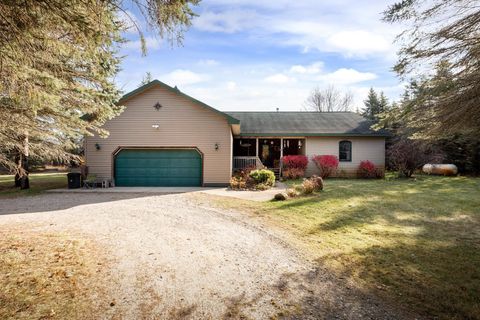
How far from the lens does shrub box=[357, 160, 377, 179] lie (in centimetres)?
1677

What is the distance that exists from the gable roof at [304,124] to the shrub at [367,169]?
1895 mm

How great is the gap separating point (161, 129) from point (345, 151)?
1196 cm

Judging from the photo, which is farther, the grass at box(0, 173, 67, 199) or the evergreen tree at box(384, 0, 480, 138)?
the grass at box(0, 173, 67, 199)

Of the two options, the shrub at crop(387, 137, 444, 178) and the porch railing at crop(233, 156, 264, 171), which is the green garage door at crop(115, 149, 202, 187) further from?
the shrub at crop(387, 137, 444, 178)

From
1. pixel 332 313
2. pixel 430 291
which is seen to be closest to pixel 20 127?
pixel 332 313

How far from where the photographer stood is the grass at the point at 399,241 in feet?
11.6

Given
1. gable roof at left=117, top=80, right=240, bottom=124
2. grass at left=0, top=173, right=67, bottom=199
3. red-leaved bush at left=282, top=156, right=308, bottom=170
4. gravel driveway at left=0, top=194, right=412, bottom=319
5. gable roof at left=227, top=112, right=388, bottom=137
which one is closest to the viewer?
gravel driveway at left=0, top=194, right=412, bottom=319

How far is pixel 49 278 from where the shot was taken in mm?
3691

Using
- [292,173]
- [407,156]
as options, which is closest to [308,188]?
[292,173]

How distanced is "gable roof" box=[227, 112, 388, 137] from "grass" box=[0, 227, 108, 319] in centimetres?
1300

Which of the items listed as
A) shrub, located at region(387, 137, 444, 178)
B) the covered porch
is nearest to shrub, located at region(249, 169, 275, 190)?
the covered porch

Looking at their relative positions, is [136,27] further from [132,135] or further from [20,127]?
[132,135]

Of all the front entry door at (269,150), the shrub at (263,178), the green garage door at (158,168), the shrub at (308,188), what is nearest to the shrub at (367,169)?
the front entry door at (269,150)

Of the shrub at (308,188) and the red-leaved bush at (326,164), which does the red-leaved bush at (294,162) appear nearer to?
the red-leaved bush at (326,164)
